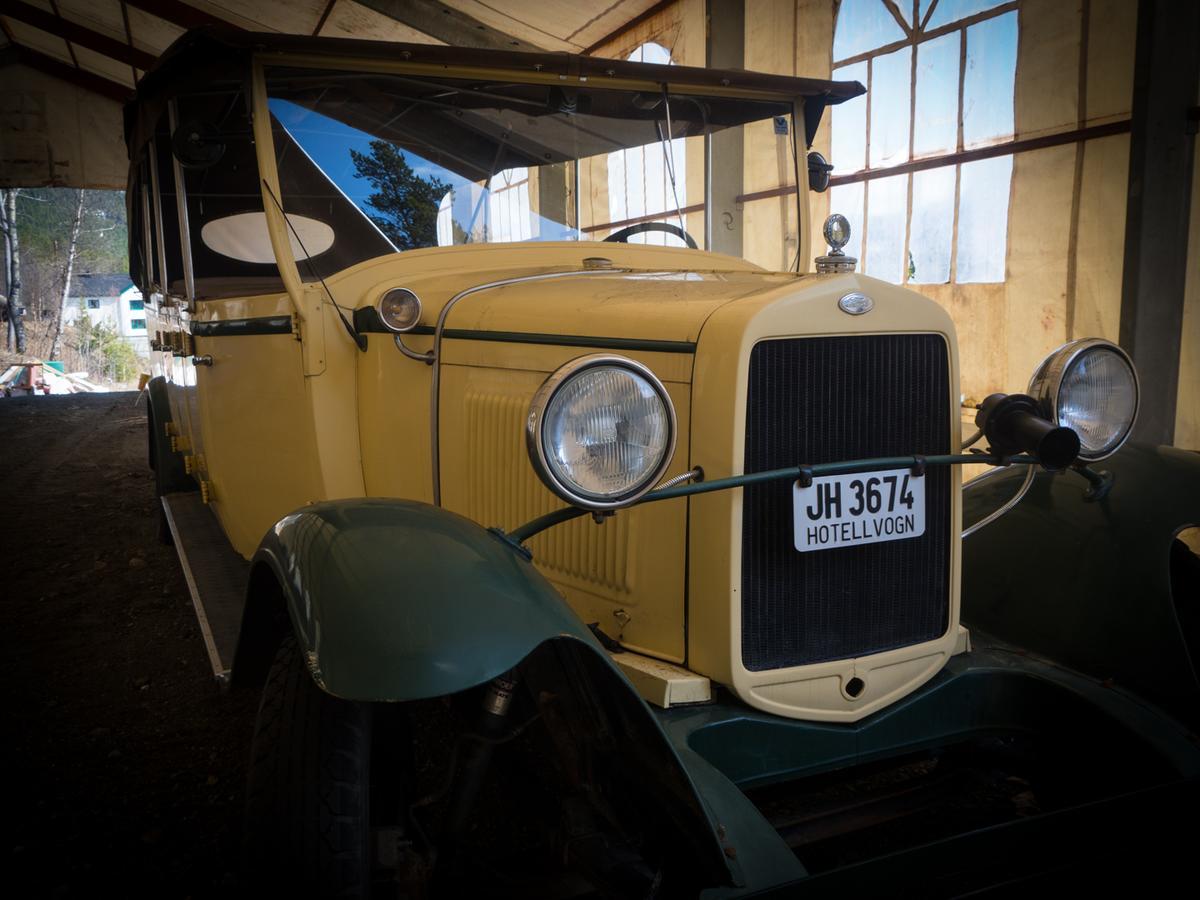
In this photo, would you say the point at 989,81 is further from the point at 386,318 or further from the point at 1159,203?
the point at 386,318

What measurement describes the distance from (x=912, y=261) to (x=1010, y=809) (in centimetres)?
416

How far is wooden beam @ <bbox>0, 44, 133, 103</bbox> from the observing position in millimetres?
14148

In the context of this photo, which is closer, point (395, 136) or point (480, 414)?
point (480, 414)

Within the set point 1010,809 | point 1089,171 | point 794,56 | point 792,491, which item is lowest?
point 1010,809

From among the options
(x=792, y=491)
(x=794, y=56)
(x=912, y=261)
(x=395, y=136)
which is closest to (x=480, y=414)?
(x=792, y=491)

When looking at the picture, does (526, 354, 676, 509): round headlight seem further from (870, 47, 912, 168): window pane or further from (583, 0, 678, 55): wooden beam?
(583, 0, 678, 55): wooden beam

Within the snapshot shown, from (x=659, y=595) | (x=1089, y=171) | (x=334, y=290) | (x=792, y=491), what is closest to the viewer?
(x=792, y=491)

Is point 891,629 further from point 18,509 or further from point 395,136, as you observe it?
point 18,509

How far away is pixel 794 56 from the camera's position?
258 inches

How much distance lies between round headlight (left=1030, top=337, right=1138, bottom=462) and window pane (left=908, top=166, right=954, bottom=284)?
3837 mm

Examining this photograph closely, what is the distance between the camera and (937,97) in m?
5.51

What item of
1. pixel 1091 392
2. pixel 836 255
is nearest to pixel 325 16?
pixel 836 255

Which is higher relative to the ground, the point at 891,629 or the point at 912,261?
the point at 912,261

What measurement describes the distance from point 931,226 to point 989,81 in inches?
34.3
